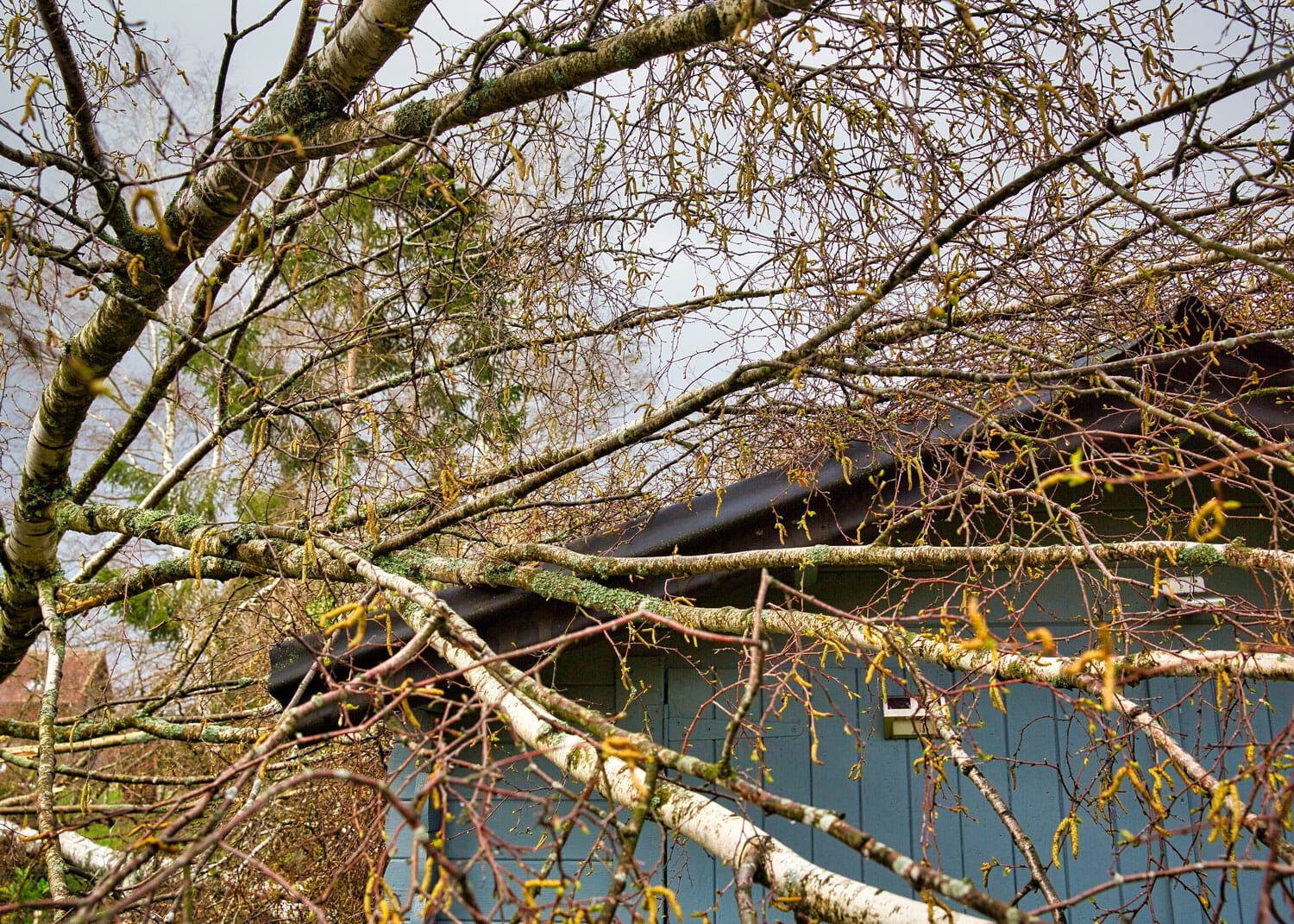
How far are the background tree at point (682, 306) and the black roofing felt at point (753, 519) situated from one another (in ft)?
0.45

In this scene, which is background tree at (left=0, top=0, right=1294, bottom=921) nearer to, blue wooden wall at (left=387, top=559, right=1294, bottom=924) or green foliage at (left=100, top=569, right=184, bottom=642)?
blue wooden wall at (left=387, top=559, right=1294, bottom=924)

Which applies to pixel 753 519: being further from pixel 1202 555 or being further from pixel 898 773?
pixel 1202 555

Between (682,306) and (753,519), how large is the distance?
1.34 meters

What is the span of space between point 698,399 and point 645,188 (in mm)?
1528

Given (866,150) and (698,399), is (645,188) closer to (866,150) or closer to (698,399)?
(866,150)

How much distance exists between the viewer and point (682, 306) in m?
4.48

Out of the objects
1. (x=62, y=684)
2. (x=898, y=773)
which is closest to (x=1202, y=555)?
(x=898, y=773)

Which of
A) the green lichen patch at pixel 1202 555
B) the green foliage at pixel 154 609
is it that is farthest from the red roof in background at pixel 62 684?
the green lichen patch at pixel 1202 555

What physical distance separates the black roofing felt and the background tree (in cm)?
14

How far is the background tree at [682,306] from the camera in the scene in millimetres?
2148

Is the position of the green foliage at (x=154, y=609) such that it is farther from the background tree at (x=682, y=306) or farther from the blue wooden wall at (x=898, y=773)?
the blue wooden wall at (x=898, y=773)

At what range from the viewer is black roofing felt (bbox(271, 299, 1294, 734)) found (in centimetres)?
365

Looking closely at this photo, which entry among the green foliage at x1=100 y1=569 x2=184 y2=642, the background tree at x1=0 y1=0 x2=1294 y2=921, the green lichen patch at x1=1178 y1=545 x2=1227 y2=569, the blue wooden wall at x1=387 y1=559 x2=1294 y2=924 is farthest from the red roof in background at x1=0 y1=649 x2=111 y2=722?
the green lichen patch at x1=1178 y1=545 x2=1227 y2=569

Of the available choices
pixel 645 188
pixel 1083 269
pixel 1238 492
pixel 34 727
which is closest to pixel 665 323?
pixel 645 188
